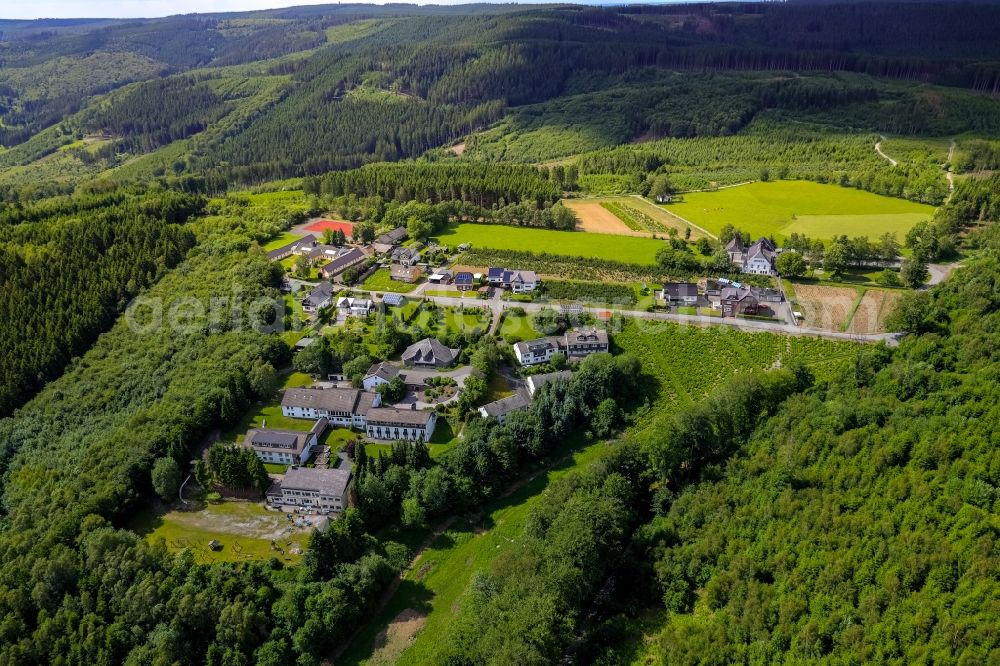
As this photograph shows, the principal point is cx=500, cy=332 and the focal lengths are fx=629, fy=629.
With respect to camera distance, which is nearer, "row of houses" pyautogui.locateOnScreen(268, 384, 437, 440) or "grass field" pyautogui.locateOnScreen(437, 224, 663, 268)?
"row of houses" pyautogui.locateOnScreen(268, 384, 437, 440)

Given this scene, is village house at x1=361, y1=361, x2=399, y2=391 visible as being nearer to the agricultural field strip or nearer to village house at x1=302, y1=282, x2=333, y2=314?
village house at x1=302, y1=282, x2=333, y2=314

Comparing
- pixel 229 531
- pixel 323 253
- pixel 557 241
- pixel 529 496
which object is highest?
pixel 557 241

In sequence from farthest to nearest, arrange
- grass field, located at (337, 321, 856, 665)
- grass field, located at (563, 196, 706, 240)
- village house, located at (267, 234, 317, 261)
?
grass field, located at (563, 196, 706, 240) < village house, located at (267, 234, 317, 261) < grass field, located at (337, 321, 856, 665)

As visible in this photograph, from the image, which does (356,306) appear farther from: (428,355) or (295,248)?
(295,248)

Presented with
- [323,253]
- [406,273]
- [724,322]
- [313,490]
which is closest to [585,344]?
[724,322]

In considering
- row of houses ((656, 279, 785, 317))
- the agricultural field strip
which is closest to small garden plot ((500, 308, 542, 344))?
row of houses ((656, 279, 785, 317))

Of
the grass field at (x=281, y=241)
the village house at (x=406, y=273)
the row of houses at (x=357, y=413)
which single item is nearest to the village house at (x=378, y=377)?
the row of houses at (x=357, y=413)

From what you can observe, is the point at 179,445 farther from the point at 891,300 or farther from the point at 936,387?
the point at 891,300
